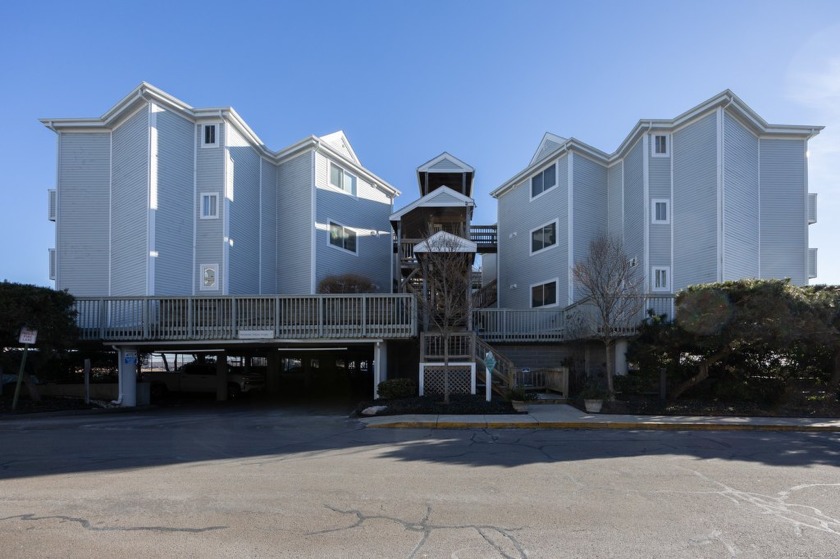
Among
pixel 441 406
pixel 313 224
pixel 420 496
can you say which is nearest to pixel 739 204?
pixel 441 406

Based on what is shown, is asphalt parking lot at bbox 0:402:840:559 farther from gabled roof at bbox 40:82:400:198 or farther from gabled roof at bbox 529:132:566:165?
gabled roof at bbox 529:132:566:165

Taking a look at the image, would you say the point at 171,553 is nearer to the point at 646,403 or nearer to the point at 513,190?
the point at 646,403

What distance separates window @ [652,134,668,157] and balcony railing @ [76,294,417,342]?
40.5 ft

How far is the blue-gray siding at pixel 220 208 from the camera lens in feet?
67.1

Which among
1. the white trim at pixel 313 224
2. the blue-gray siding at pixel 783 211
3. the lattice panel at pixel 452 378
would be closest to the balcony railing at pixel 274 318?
the lattice panel at pixel 452 378

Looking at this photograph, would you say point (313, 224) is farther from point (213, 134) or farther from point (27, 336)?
point (27, 336)

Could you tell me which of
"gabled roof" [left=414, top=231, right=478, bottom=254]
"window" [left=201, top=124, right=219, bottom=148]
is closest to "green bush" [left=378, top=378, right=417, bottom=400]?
"gabled roof" [left=414, top=231, right=478, bottom=254]

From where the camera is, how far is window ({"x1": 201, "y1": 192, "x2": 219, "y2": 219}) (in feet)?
67.7

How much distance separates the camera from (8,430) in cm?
1210

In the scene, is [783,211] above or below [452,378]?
above

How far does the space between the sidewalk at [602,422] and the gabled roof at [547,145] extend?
16.0 metres

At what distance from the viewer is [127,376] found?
57.4 ft

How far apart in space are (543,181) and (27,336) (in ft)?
68.5

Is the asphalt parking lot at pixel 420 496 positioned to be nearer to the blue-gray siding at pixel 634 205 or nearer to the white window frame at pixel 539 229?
the blue-gray siding at pixel 634 205
